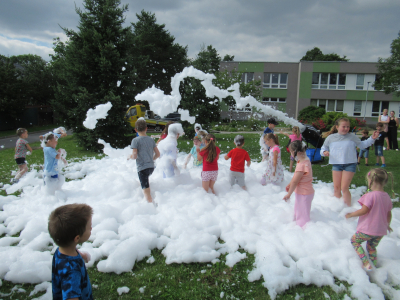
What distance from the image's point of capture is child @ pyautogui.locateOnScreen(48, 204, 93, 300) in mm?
1976

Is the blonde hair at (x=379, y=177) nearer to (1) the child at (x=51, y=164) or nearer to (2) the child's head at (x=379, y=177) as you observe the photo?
(2) the child's head at (x=379, y=177)

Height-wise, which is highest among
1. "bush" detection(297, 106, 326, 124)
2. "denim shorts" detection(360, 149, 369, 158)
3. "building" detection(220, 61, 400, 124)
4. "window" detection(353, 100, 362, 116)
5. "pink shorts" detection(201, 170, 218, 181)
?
"building" detection(220, 61, 400, 124)

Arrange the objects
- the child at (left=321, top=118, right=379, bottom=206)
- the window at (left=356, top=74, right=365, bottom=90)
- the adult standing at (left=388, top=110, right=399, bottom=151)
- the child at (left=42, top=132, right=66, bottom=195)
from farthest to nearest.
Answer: the window at (left=356, top=74, right=365, bottom=90)
the adult standing at (left=388, top=110, right=399, bottom=151)
the child at (left=42, top=132, right=66, bottom=195)
the child at (left=321, top=118, right=379, bottom=206)

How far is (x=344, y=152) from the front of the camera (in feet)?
17.1

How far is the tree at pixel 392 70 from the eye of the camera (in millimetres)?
27156

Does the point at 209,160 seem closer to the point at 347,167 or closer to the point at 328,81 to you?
the point at 347,167

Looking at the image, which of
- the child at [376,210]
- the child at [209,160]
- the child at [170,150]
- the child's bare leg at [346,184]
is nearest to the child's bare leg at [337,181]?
the child's bare leg at [346,184]

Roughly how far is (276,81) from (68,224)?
35.5 meters

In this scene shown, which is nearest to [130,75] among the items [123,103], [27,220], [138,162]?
[123,103]

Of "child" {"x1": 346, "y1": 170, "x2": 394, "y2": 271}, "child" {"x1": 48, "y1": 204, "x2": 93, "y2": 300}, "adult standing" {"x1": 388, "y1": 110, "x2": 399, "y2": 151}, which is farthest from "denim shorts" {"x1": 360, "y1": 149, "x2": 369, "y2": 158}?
"child" {"x1": 48, "y1": 204, "x2": 93, "y2": 300}

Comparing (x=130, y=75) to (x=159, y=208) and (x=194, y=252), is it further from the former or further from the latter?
(x=194, y=252)

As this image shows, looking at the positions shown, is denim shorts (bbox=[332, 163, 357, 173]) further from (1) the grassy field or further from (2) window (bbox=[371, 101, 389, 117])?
(2) window (bbox=[371, 101, 389, 117])

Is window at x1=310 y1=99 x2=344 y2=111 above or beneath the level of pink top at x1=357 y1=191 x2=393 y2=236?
above

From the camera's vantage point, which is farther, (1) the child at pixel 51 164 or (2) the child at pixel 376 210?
(1) the child at pixel 51 164
